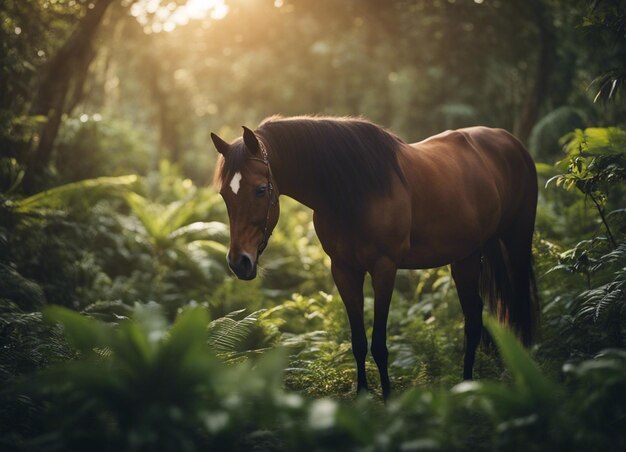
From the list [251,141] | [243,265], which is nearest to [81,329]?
[243,265]

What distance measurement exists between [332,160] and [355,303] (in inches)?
43.9

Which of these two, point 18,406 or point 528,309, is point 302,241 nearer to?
point 528,309

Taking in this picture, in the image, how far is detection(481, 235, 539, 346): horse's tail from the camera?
518 centimetres

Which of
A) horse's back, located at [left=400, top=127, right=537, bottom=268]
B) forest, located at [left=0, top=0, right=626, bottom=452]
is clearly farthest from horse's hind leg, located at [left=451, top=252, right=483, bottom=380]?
forest, located at [left=0, top=0, right=626, bottom=452]

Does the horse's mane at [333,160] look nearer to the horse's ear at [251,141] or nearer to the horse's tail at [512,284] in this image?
the horse's ear at [251,141]

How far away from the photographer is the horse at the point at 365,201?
11.9 feet

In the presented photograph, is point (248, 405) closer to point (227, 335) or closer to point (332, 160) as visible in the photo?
point (227, 335)

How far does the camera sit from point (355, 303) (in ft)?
13.8

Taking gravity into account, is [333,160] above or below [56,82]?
below

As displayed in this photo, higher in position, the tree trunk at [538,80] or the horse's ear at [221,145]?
the tree trunk at [538,80]

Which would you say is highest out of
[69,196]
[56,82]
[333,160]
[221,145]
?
[56,82]

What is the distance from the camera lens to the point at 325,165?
393 cm

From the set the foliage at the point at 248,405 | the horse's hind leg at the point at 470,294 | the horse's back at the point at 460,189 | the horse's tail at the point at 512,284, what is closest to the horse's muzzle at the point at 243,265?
the foliage at the point at 248,405

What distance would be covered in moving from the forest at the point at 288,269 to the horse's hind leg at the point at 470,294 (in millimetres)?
424
